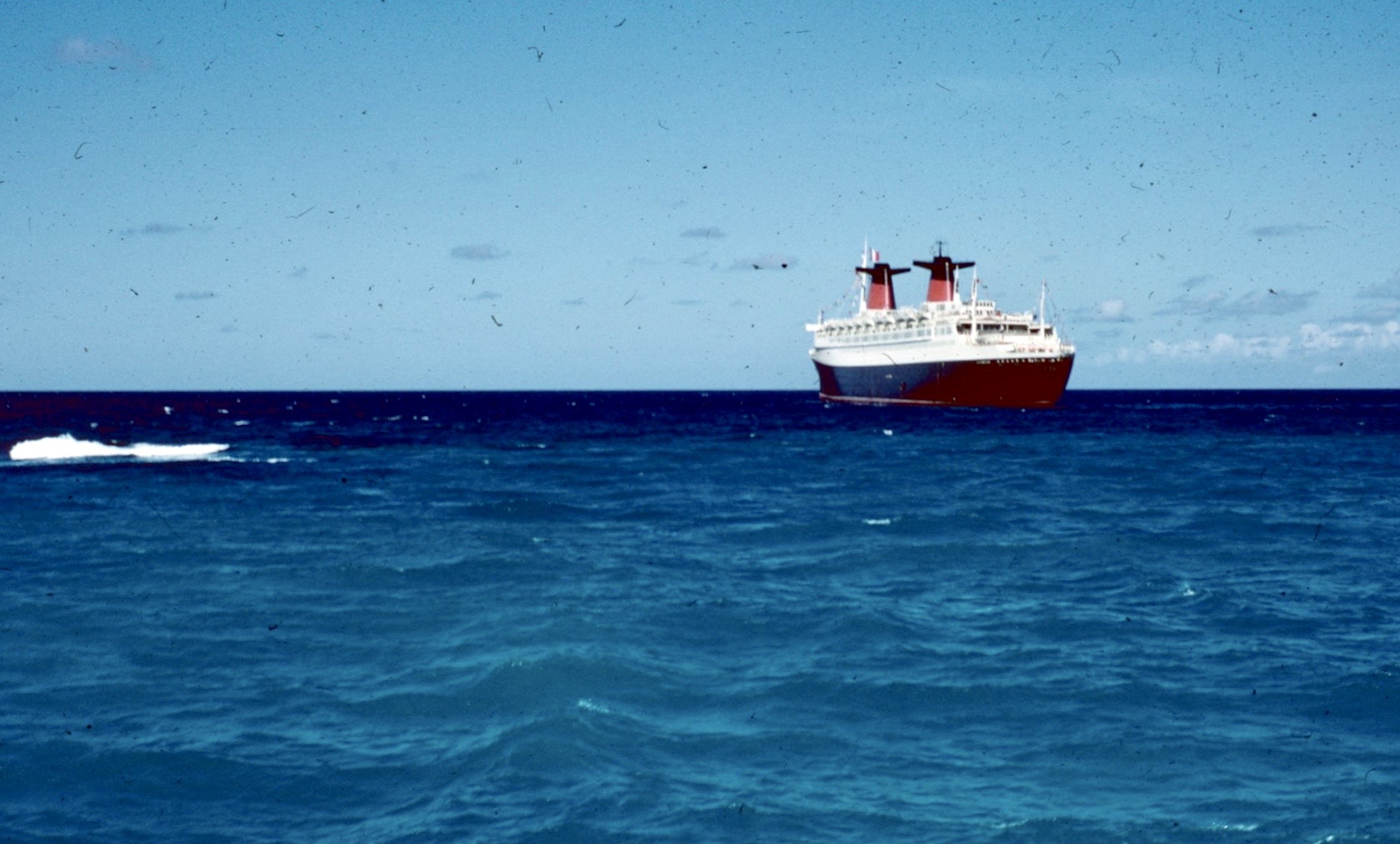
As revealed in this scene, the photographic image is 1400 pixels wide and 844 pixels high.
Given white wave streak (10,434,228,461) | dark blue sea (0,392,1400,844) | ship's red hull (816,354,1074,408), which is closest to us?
dark blue sea (0,392,1400,844)

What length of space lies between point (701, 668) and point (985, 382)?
80267mm

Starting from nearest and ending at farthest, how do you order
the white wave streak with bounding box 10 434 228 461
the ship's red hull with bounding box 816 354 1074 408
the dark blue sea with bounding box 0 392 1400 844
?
1. the dark blue sea with bounding box 0 392 1400 844
2. the white wave streak with bounding box 10 434 228 461
3. the ship's red hull with bounding box 816 354 1074 408

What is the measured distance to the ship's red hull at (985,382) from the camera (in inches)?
3524

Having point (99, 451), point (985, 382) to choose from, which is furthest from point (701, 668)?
point (985, 382)

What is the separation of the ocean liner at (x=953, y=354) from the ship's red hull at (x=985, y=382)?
0.07 metres

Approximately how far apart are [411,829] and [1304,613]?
14.1 metres

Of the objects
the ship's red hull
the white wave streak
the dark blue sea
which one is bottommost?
the dark blue sea

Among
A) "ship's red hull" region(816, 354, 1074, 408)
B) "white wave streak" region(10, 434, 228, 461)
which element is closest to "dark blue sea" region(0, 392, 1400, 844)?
"white wave streak" region(10, 434, 228, 461)

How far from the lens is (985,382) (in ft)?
296

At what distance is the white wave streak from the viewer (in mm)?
46844

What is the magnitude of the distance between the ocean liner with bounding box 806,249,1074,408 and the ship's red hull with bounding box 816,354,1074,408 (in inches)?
2.6

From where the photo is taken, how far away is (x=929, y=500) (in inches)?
1225

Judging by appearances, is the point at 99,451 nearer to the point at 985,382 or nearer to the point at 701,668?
the point at 701,668

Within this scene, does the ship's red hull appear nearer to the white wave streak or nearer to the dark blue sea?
the dark blue sea
